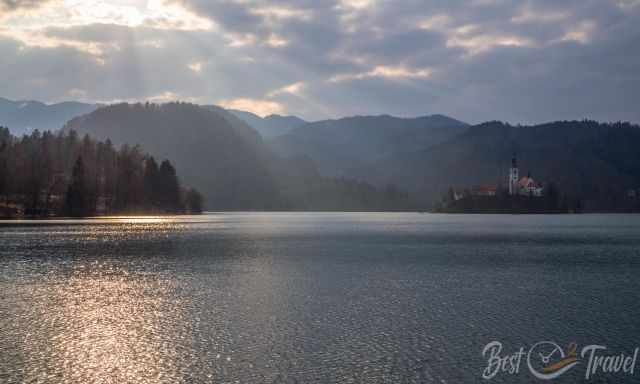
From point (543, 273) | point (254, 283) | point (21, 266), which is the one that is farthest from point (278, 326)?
point (21, 266)

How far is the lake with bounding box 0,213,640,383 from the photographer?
22172 millimetres

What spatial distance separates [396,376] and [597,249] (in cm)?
7459

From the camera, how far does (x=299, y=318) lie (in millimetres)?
32188

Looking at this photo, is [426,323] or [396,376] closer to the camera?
[396,376]

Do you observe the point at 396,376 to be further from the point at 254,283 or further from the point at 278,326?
the point at 254,283

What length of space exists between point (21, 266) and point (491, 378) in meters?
51.6

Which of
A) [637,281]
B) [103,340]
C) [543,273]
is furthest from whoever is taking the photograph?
[543,273]

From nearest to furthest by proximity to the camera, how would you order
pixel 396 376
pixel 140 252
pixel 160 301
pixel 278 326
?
pixel 396 376 < pixel 278 326 < pixel 160 301 < pixel 140 252

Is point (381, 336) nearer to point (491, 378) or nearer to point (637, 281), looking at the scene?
point (491, 378)

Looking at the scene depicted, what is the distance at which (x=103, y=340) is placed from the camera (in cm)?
2669

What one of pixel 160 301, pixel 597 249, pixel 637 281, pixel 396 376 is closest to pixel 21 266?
pixel 160 301

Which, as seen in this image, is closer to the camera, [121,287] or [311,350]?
[311,350]

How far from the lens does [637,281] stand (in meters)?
48.2

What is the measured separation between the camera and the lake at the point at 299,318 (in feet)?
72.7
